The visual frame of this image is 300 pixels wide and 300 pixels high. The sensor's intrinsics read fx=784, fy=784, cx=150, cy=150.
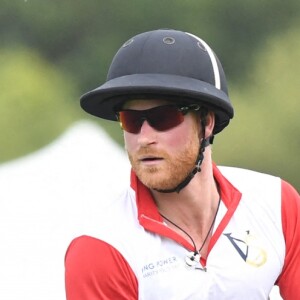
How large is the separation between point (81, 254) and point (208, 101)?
58 cm

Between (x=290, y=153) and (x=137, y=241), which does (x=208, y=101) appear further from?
(x=290, y=153)

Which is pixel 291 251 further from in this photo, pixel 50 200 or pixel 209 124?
pixel 50 200

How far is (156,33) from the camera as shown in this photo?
94.2 inches

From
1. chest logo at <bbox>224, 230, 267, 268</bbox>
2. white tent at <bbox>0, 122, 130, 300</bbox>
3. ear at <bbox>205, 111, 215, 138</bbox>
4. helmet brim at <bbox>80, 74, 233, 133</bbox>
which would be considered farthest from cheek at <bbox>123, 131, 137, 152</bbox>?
white tent at <bbox>0, 122, 130, 300</bbox>

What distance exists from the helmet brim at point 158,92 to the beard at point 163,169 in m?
0.15

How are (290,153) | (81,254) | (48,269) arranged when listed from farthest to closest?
(290,153) → (48,269) → (81,254)

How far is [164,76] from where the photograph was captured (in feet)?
7.44

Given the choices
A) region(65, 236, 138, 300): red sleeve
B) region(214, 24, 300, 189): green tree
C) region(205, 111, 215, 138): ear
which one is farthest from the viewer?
region(214, 24, 300, 189): green tree

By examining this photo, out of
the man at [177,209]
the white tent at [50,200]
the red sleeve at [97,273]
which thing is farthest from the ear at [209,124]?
the white tent at [50,200]

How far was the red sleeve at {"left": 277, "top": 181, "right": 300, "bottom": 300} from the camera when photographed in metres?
2.37

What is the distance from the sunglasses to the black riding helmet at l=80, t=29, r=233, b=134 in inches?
1.5

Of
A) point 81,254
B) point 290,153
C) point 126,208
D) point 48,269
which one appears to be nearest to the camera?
point 81,254

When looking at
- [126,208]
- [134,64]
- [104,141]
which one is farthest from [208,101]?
[104,141]

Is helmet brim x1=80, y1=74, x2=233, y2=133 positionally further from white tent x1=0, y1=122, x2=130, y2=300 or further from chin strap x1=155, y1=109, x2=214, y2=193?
white tent x1=0, y1=122, x2=130, y2=300
